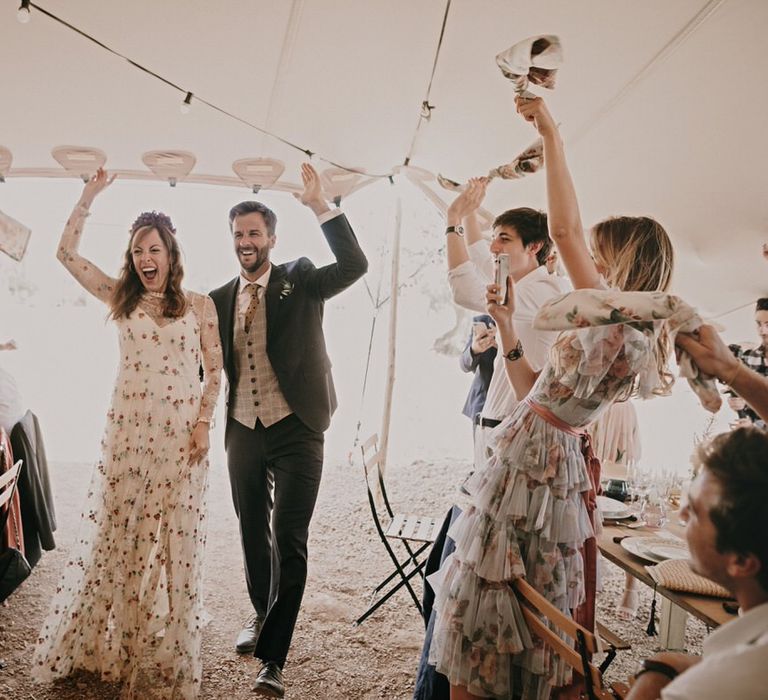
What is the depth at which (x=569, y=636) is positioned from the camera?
1.15 m

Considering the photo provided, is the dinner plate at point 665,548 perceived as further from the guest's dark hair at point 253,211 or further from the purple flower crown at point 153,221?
the purple flower crown at point 153,221

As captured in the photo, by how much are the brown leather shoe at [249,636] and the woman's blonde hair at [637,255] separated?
6.58 ft

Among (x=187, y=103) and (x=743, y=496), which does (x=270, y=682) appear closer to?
(x=743, y=496)

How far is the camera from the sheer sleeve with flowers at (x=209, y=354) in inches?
89.9

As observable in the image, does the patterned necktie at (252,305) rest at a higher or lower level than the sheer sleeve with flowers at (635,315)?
higher

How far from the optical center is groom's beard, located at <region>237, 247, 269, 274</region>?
8.09ft

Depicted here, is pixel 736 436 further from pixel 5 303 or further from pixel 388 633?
pixel 5 303

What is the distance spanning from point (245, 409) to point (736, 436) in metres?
1.89

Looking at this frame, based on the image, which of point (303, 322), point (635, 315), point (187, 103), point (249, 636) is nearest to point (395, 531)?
point (249, 636)

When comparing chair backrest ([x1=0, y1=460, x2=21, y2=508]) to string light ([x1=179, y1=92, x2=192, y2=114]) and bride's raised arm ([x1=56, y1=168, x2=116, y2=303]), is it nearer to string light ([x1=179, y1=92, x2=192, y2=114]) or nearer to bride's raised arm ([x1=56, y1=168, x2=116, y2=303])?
bride's raised arm ([x1=56, y1=168, x2=116, y2=303])

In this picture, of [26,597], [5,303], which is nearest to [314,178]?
[26,597]

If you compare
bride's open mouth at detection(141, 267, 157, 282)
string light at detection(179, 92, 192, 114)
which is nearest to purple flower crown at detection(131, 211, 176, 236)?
bride's open mouth at detection(141, 267, 157, 282)

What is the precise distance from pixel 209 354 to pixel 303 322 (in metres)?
0.40

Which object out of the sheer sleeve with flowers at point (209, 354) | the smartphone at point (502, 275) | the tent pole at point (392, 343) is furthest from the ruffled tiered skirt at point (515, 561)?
the tent pole at point (392, 343)
